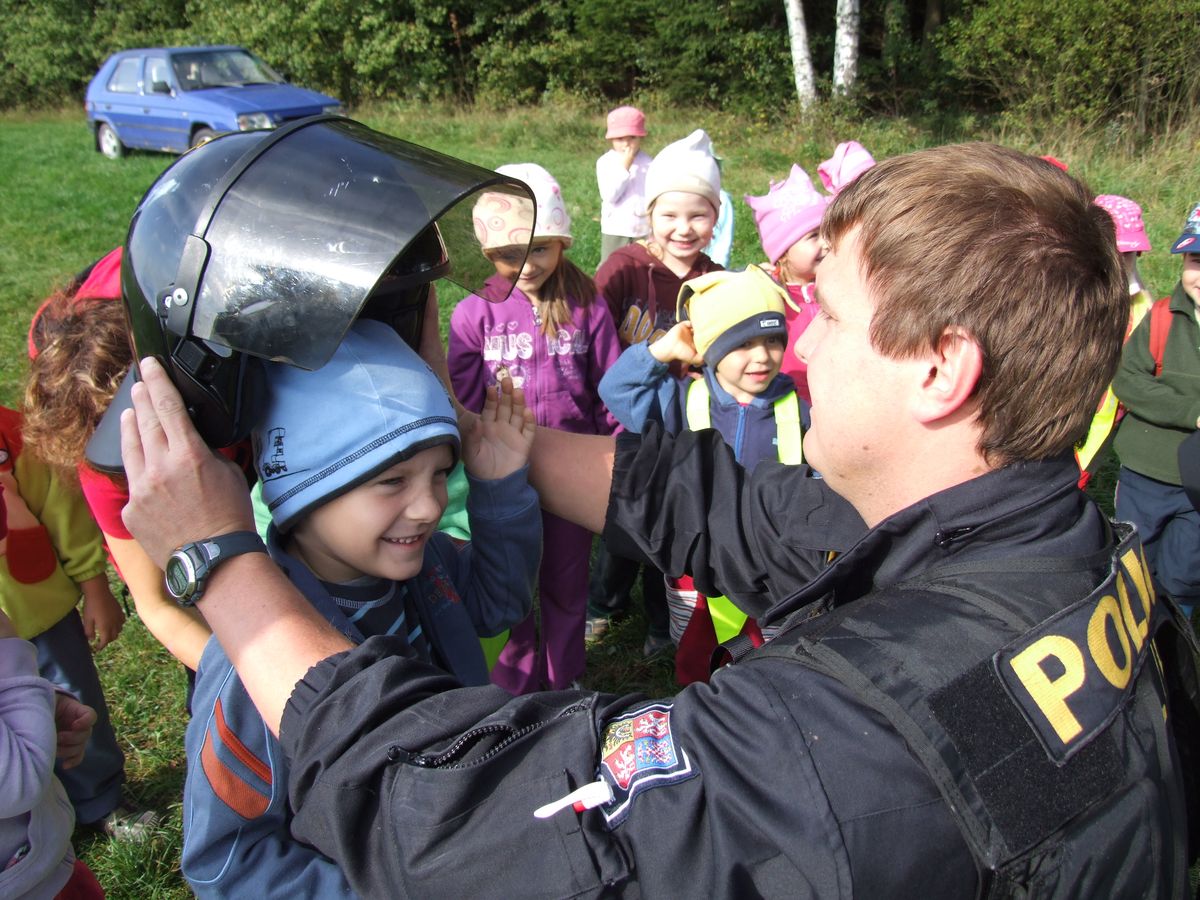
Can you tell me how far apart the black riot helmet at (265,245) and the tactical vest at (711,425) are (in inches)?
71.6

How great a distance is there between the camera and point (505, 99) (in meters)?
22.6

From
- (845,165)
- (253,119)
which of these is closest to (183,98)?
(253,119)

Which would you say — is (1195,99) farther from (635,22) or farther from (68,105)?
(68,105)

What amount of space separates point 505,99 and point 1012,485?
23025mm

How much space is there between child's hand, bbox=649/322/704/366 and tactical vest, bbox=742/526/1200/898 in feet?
6.86

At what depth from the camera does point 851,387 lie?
5.34 feet

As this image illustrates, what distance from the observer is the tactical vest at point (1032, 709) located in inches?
45.0

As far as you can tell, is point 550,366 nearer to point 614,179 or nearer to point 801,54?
point 614,179

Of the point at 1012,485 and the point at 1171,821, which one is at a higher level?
the point at 1012,485

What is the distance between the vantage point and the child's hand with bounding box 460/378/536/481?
2064mm

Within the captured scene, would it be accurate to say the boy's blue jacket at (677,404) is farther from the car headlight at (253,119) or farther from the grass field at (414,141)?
the car headlight at (253,119)

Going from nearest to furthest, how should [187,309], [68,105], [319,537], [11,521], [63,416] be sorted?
[187,309] < [319,537] < [63,416] < [11,521] < [68,105]

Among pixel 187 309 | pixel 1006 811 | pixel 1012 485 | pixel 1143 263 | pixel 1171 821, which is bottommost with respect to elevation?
pixel 1143 263

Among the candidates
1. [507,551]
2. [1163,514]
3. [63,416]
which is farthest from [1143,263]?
[63,416]
